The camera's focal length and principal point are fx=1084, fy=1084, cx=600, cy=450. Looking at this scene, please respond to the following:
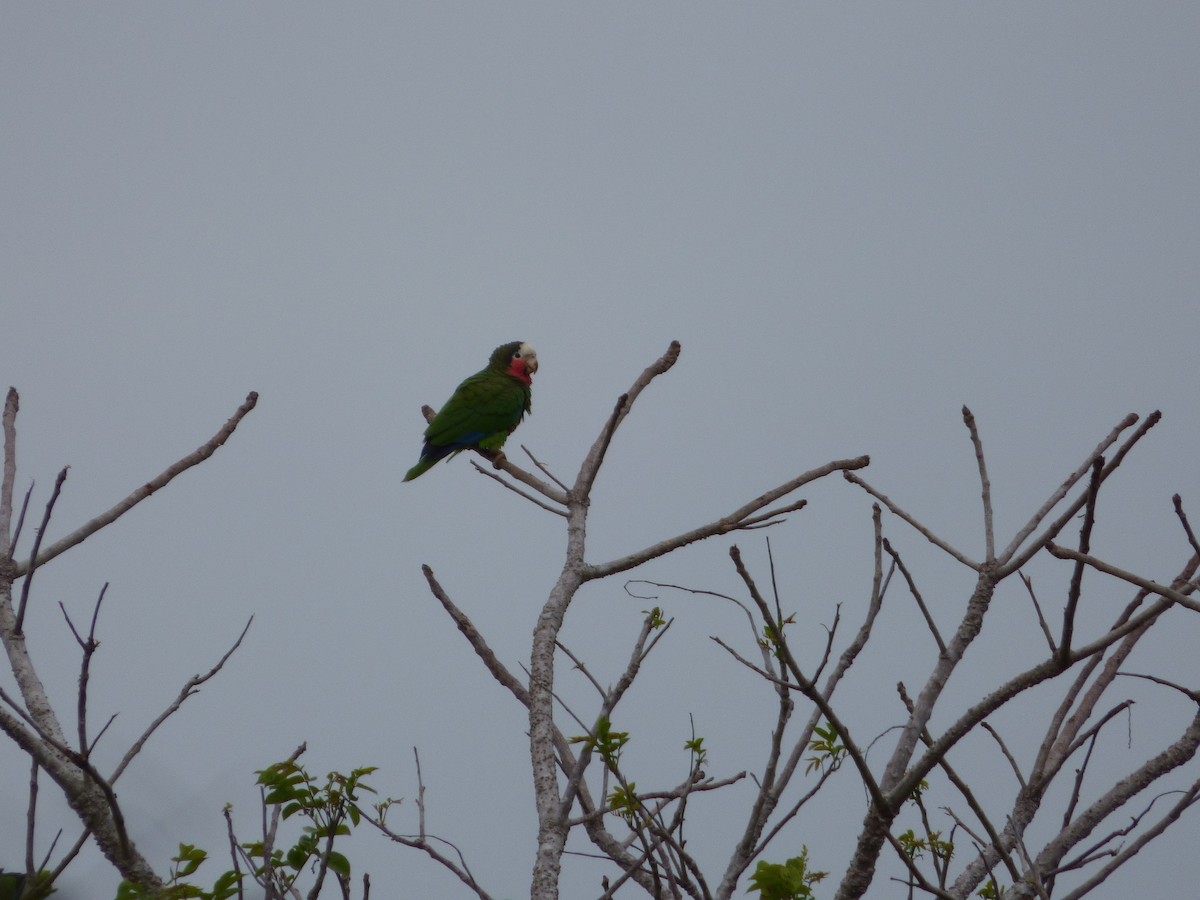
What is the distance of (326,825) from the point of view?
2.81 metres

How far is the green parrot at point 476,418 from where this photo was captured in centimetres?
862

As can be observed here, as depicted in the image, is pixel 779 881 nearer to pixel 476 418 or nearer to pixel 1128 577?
pixel 1128 577

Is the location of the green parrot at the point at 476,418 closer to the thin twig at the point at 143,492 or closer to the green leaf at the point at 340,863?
the thin twig at the point at 143,492

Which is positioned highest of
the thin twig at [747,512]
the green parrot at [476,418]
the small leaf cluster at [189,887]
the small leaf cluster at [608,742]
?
the green parrot at [476,418]

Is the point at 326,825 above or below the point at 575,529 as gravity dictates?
below

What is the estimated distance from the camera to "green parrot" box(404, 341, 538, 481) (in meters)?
8.62

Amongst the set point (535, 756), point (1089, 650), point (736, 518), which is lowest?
point (1089, 650)

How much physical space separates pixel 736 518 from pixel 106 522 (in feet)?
6.54

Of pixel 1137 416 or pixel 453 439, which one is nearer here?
pixel 1137 416

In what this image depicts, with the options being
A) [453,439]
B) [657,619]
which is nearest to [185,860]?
[657,619]

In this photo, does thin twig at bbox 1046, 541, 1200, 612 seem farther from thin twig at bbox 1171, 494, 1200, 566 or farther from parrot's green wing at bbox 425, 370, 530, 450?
parrot's green wing at bbox 425, 370, 530, 450

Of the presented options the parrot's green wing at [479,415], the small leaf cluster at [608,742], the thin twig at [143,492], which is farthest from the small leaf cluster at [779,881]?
the parrot's green wing at [479,415]

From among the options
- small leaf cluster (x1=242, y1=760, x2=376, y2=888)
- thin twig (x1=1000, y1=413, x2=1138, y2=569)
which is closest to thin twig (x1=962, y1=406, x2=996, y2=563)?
thin twig (x1=1000, y1=413, x2=1138, y2=569)

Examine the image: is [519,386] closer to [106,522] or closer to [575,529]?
[575,529]
